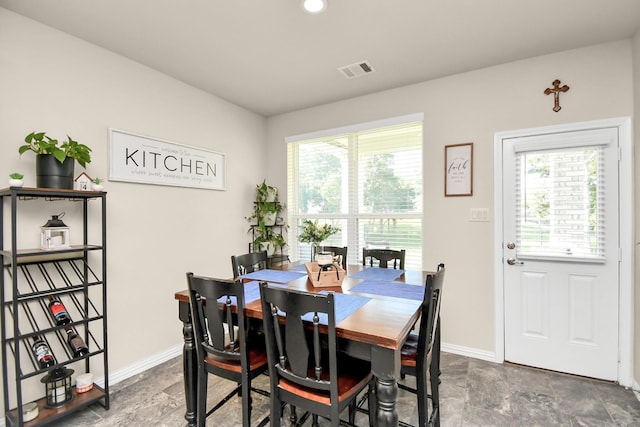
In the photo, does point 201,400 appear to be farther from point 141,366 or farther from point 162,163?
Result: point 162,163

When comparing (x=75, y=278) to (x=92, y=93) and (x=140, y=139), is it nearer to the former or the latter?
(x=140, y=139)

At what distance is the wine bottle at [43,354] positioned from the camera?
1.97 meters

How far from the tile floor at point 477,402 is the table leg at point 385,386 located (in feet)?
2.65

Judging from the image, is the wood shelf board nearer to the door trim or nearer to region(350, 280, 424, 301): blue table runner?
region(350, 280, 424, 301): blue table runner

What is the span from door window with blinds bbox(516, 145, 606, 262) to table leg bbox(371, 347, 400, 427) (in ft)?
6.87

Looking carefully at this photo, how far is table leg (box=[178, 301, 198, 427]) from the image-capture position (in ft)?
6.10

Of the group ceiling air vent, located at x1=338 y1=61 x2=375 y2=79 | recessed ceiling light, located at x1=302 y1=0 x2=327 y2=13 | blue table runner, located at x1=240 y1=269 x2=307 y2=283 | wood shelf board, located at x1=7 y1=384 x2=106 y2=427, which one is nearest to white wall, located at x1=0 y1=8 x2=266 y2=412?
wood shelf board, located at x1=7 y1=384 x2=106 y2=427

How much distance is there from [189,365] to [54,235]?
1282 mm

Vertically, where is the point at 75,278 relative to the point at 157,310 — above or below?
above

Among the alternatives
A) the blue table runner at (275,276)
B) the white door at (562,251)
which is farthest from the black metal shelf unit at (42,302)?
the white door at (562,251)

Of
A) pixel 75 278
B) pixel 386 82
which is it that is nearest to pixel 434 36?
pixel 386 82

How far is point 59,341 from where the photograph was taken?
2.27 m

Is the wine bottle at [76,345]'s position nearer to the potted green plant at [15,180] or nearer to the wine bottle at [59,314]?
the wine bottle at [59,314]

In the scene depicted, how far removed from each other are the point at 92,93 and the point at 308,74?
72.6 inches
